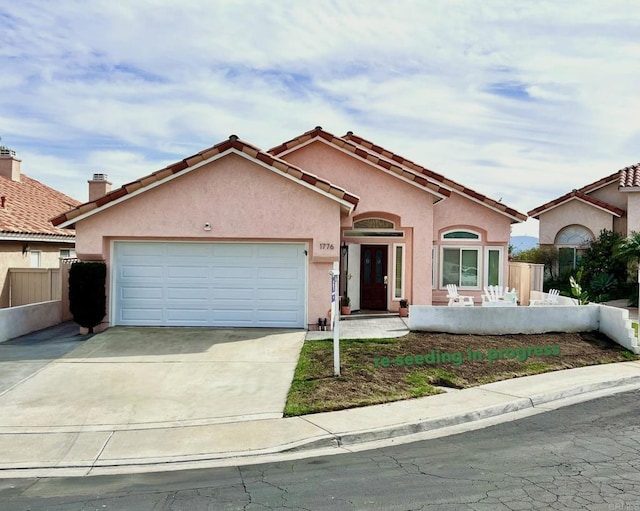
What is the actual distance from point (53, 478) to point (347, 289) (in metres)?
11.9

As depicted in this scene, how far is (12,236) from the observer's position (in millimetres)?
17844

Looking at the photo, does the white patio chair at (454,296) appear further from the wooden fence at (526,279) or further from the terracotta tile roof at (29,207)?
the terracotta tile roof at (29,207)

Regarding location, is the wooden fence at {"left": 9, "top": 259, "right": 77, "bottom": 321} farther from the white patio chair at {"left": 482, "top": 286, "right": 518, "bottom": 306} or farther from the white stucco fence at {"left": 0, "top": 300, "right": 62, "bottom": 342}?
the white patio chair at {"left": 482, "top": 286, "right": 518, "bottom": 306}

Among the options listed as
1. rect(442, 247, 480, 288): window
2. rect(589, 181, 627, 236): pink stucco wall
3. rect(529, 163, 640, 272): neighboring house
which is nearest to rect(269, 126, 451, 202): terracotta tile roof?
rect(442, 247, 480, 288): window

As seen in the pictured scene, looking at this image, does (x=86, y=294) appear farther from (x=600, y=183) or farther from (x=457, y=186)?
(x=600, y=183)

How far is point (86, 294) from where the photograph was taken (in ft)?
48.8

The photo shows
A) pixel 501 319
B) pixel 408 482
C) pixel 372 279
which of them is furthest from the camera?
pixel 372 279

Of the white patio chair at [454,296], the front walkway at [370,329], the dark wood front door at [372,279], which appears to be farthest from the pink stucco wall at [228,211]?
the white patio chair at [454,296]

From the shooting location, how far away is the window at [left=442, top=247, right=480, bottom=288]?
2028 cm

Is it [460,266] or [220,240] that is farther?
[460,266]

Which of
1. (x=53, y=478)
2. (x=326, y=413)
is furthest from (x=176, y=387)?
(x=53, y=478)

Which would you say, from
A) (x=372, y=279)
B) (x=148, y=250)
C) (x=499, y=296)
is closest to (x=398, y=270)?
(x=372, y=279)

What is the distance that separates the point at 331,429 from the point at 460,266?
1286cm

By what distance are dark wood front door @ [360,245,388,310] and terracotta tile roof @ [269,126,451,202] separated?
2578 millimetres
